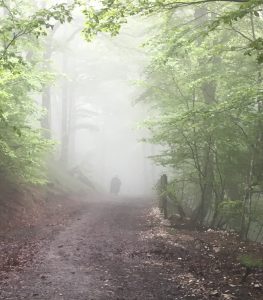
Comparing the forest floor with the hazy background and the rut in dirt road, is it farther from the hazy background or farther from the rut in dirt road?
the hazy background

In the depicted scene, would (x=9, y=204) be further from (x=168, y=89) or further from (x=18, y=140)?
(x=168, y=89)

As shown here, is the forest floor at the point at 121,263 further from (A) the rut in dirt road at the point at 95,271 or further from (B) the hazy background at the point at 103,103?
(B) the hazy background at the point at 103,103

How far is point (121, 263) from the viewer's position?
10.5 meters

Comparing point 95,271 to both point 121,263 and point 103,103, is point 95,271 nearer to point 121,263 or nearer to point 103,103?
point 121,263

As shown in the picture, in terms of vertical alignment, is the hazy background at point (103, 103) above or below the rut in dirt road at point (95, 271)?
above

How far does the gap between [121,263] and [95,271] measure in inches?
42.7

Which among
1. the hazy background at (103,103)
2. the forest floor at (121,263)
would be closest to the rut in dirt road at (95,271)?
the forest floor at (121,263)

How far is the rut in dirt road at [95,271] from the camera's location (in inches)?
315

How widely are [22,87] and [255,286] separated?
40.4ft

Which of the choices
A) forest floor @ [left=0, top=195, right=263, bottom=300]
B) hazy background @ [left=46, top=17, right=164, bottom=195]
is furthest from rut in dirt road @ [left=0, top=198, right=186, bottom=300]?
hazy background @ [left=46, top=17, right=164, bottom=195]

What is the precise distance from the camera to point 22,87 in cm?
1659

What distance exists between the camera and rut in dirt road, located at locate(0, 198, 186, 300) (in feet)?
26.3

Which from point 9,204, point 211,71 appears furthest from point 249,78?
point 9,204

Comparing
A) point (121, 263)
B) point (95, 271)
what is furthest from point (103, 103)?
point (95, 271)
